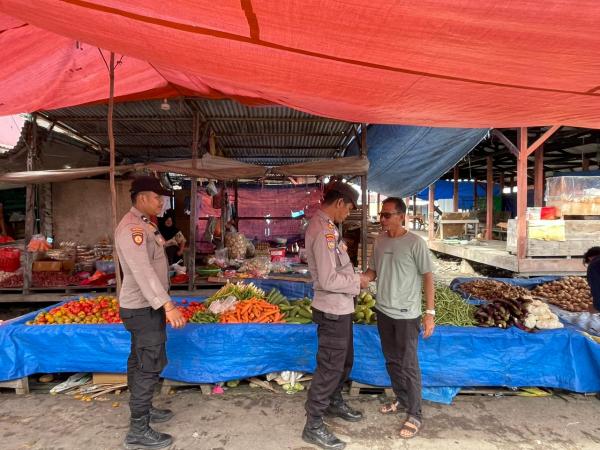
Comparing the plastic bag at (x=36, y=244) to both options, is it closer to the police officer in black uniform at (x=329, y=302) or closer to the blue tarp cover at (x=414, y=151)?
the police officer in black uniform at (x=329, y=302)

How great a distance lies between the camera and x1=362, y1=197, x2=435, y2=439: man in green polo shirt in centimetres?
308

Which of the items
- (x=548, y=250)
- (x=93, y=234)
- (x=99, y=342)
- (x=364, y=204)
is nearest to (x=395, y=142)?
(x=364, y=204)

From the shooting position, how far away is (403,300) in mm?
3096

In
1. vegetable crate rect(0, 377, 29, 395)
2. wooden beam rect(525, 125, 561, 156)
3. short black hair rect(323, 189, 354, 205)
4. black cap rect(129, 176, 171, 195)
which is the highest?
wooden beam rect(525, 125, 561, 156)

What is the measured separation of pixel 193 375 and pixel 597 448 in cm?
373

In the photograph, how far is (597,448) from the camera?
2.98 meters

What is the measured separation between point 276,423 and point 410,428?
1.19 metres

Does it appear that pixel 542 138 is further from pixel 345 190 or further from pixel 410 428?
pixel 410 428

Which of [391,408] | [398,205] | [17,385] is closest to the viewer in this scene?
[398,205]

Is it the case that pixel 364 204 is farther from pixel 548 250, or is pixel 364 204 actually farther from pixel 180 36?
pixel 548 250

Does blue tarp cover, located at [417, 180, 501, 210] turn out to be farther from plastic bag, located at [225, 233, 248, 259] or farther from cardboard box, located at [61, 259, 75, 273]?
cardboard box, located at [61, 259, 75, 273]

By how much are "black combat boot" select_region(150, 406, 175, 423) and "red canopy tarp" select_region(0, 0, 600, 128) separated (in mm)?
3074

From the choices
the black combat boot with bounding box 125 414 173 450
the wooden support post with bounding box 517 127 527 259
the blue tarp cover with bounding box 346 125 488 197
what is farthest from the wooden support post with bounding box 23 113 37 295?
the wooden support post with bounding box 517 127 527 259

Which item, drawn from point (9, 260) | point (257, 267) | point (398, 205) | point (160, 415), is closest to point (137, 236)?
point (160, 415)
